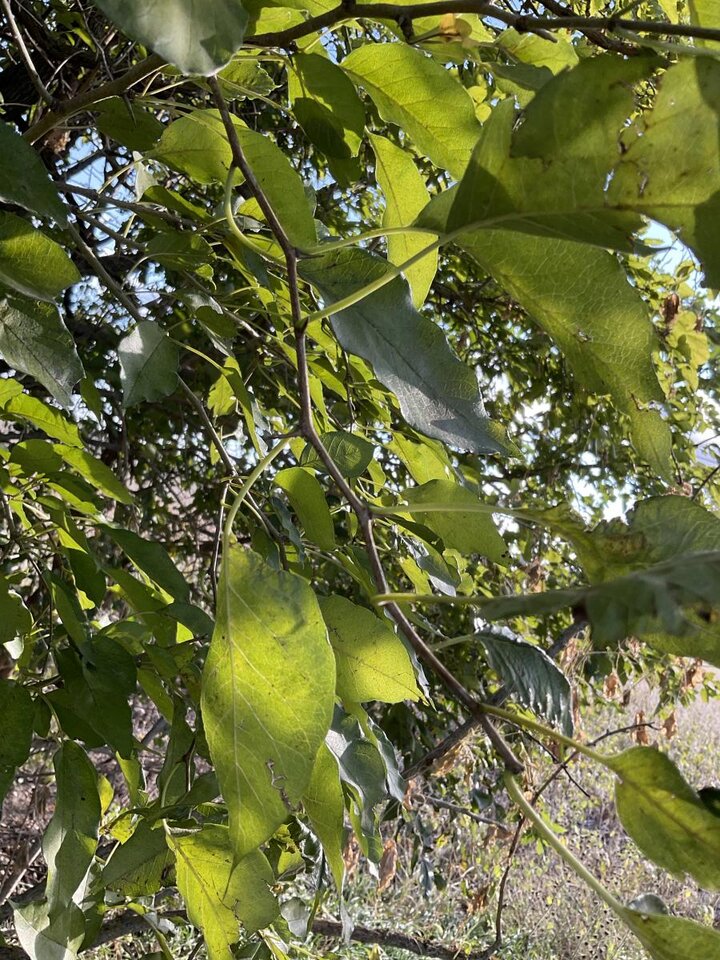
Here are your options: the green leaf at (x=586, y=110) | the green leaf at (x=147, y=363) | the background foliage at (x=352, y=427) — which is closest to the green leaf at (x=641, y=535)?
the background foliage at (x=352, y=427)

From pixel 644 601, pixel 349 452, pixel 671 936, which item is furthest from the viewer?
pixel 349 452

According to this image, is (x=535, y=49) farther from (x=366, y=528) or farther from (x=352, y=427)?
(x=352, y=427)

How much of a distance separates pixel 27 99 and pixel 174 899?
4.89 ft

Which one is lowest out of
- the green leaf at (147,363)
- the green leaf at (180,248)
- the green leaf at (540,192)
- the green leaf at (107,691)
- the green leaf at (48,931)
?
the green leaf at (48,931)

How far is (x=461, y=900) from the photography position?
349cm

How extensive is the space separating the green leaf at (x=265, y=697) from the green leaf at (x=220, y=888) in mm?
173

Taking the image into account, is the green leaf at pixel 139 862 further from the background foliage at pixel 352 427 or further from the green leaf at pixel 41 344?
the green leaf at pixel 41 344

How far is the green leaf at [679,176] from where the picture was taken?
0.26 meters

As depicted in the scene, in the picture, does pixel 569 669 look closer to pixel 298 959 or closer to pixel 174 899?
pixel 298 959

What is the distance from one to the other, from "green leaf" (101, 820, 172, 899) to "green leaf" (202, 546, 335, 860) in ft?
0.90

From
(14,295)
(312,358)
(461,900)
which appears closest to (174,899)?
(312,358)

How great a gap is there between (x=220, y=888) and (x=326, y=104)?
0.41 metres

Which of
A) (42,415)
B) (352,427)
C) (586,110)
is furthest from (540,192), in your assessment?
(352,427)

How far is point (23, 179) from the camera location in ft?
1.32
